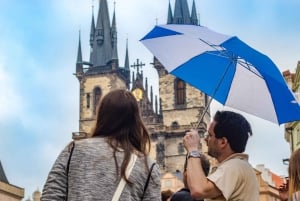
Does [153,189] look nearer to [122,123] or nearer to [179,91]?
[122,123]

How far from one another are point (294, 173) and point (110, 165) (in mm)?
1407

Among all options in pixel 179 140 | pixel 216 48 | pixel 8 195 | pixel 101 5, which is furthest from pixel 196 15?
pixel 216 48

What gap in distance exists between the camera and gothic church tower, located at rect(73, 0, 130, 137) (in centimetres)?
A: 7838

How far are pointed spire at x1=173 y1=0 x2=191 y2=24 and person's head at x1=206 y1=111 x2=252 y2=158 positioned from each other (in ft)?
256

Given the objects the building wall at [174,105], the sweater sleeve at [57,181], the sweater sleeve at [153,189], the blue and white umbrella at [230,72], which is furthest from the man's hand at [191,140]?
the building wall at [174,105]

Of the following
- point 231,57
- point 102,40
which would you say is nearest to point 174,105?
point 102,40

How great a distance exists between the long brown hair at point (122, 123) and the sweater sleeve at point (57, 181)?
0.24 metres

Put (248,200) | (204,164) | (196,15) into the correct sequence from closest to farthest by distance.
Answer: (248,200) → (204,164) → (196,15)

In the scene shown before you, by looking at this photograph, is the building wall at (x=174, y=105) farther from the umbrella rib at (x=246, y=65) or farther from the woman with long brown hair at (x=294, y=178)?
the woman with long brown hair at (x=294, y=178)

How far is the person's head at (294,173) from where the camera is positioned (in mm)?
4621

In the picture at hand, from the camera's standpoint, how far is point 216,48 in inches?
227

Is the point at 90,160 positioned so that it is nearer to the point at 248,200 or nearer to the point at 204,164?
the point at 248,200

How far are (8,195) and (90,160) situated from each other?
36165 millimetres

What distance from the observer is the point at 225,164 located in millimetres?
4613
